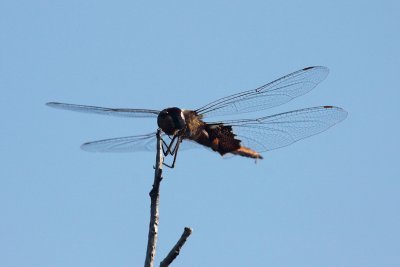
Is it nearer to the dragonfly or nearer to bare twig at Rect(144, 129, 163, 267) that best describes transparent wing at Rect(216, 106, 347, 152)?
the dragonfly

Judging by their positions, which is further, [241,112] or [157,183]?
[241,112]

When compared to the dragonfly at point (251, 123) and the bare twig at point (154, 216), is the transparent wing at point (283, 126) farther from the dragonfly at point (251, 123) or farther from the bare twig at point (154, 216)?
the bare twig at point (154, 216)

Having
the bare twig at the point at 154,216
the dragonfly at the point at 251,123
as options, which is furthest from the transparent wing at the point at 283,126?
the bare twig at the point at 154,216

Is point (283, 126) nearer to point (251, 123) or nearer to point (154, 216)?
point (251, 123)

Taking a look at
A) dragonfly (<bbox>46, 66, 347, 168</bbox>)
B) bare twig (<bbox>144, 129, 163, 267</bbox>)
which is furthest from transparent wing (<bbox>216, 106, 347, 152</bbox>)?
bare twig (<bbox>144, 129, 163, 267</bbox>)

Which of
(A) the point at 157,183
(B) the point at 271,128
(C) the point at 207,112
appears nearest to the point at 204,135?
(C) the point at 207,112

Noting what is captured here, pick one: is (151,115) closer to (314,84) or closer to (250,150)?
(250,150)

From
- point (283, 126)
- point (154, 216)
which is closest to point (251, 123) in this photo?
point (283, 126)

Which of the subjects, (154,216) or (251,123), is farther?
(251,123)
